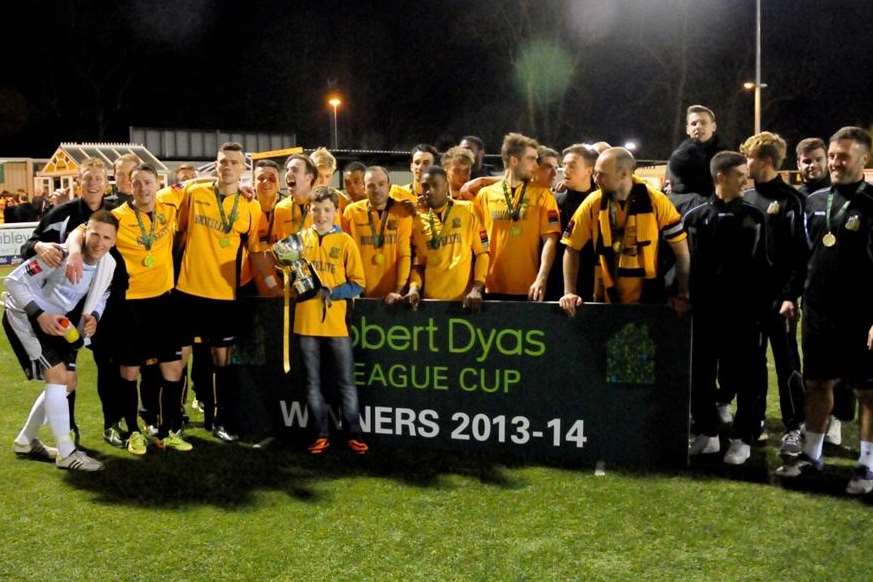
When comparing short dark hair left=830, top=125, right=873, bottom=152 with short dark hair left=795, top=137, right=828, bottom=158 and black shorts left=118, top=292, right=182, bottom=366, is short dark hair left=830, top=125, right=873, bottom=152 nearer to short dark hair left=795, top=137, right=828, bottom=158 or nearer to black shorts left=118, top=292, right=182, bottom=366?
short dark hair left=795, top=137, right=828, bottom=158

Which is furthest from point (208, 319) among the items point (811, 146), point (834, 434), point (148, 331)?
point (811, 146)

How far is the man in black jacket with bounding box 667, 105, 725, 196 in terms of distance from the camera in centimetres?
626

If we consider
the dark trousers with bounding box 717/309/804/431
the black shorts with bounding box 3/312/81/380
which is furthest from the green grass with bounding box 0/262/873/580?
the black shorts with bounding box 3/312/81/380

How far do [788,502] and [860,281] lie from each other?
1.28 m

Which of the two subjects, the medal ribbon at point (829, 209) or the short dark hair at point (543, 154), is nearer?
the medal ribbon at point (829, 209)

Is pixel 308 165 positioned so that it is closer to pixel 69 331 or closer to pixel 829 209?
pixel 69 331

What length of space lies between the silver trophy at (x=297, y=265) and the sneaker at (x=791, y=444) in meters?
3.21

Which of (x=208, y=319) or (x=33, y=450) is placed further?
(x=208, y=319)

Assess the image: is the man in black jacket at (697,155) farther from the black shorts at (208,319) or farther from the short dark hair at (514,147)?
the black shorts at (208,319)

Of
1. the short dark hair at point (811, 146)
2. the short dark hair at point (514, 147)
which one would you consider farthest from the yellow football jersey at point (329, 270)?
the short dark hair at point (811, 146)

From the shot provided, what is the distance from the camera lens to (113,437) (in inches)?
230

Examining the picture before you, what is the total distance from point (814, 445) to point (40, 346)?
467 cm

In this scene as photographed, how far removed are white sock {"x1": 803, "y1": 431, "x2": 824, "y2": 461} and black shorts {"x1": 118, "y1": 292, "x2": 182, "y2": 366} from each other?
405 cm

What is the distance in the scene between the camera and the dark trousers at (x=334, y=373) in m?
5.45
